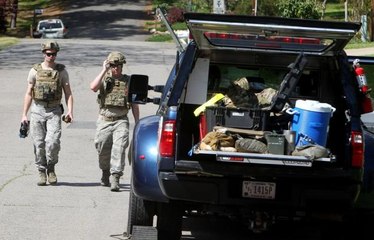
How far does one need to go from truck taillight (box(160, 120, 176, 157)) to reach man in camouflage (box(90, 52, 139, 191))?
3.93m

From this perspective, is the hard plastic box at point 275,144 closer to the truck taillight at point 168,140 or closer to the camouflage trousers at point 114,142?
the truck taillight at point 168,140

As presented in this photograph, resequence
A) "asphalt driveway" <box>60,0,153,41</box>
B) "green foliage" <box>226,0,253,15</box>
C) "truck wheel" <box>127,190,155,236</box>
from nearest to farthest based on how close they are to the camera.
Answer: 1. "truck wheel" <box>127,190,155,236</box>
2. "green foliage" <box>226,0,253,15</box>
3. "asphalt driveway" <box>60,0,153,41</box>

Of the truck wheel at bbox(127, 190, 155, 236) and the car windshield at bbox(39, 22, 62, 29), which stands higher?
the truck wheel at bbox(127, 190, 155, 236)

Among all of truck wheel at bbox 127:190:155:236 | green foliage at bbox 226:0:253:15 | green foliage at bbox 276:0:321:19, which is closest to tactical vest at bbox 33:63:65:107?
truck wheel at bbox 127:190:155:236

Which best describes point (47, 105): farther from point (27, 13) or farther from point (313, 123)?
point (27, 13)

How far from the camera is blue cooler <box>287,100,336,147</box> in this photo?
6.95 meters

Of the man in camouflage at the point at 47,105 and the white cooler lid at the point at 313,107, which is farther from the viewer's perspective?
the man in camouflage at the point at 47,105

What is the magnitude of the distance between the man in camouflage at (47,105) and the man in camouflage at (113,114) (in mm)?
501

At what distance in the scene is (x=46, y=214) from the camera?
966 cm

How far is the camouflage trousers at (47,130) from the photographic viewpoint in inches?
443

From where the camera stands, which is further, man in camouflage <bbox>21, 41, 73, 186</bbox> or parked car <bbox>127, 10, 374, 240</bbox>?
man in camouflage <bbox>21, 41, 73, 186</bbox>

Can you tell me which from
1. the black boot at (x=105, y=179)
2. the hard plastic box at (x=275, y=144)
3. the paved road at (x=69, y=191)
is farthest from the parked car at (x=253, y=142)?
the black boot at (x=105, y=179)

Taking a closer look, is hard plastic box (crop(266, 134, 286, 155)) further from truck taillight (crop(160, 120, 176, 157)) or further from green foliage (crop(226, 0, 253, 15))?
green foliage (crop(226, 0, 253, 15))

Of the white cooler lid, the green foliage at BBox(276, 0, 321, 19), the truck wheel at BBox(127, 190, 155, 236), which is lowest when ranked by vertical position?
the green foliage at BBox(276, 0, 321, 19)
